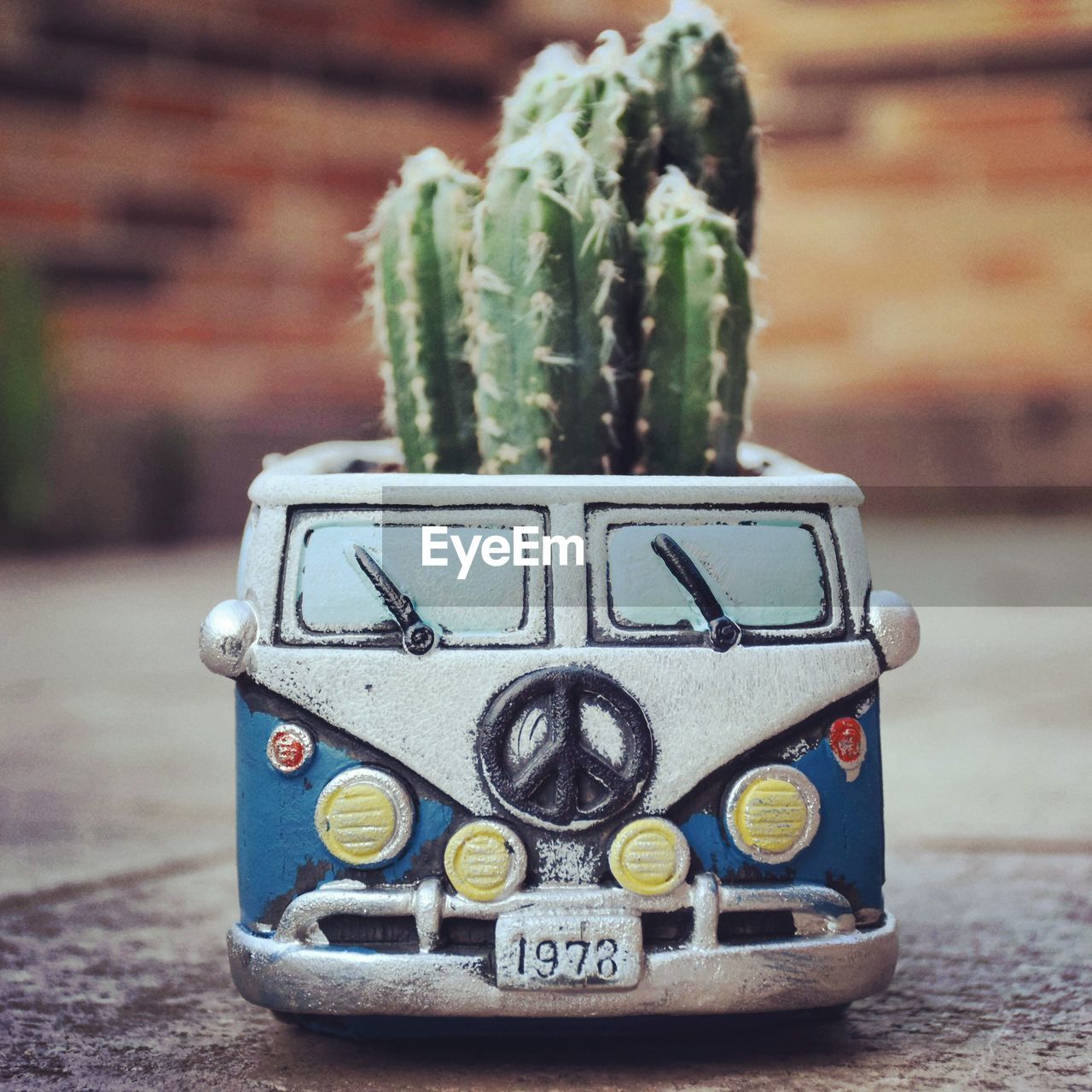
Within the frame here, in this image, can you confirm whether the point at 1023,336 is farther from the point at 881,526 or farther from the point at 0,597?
the point at 0,597

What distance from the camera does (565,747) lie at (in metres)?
2.95

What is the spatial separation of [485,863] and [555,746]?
0.26 meters

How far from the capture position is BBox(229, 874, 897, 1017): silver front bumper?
9.46ft

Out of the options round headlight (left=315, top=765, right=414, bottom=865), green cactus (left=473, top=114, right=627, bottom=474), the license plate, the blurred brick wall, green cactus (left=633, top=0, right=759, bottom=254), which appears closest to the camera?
the license plate

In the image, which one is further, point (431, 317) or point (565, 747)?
point (431, 317)

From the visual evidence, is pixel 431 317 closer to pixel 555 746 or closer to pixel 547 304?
pixel 547 304

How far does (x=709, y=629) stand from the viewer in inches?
120

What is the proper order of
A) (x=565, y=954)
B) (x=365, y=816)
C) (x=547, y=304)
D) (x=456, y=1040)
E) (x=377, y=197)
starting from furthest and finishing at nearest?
1. (x=377, y=197)
2. (x=547, y=304)
3. (x=456, y=1040)
4. (x=365, y=816)
5. (x=565, y=954)

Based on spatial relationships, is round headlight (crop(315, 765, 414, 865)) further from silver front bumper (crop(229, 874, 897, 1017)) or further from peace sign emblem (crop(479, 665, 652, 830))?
peace sign emblem (crop(479, 665, 652, 830))

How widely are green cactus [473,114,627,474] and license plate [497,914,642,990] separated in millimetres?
1293

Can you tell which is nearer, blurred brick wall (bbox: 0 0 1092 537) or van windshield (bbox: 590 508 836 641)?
van windshield (bbox: 590 508 836 641)

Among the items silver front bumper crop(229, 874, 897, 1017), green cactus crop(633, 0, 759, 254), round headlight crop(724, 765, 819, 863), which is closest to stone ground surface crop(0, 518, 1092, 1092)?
silver front bumper crop(229, 874, 897, 1017)

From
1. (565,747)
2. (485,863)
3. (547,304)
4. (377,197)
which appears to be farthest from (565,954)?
Answer: (377,197)

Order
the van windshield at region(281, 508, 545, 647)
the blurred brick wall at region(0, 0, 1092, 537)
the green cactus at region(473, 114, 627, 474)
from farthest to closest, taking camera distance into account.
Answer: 1. the blurred brick wall at region(0, 0, 1092, 537)
2. the green cactus at region(473, 114, 627, 474)
3. the van windshield at region(281, 508, 545, 647)
